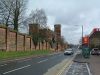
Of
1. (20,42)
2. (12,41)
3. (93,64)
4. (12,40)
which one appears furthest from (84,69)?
(20,42)

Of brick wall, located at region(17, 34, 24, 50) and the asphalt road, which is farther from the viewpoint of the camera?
brick wall, located at region(17, 34, 24, 50)

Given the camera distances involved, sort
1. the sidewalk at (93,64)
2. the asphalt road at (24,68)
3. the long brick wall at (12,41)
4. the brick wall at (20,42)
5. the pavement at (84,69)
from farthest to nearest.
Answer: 1. the brick wall at (20,42)
2. the long brick wall at (12,41)
3. the sidewalk at (93,64)
4. the pavement at (84,69)
5. the asphalt road at (24,68)

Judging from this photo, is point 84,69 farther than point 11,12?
No

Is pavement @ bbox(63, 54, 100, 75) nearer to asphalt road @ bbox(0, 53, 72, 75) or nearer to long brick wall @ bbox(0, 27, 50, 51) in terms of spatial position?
asphalt road @ bbox(0, 53, 72, 75)

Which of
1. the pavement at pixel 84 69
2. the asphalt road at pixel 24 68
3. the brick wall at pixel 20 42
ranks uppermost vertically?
the brick wall at pixel 20 42

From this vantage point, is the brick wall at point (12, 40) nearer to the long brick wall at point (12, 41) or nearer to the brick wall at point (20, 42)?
the long brick wall at point (12, 41)

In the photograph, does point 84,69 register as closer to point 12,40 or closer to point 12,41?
point 12,41

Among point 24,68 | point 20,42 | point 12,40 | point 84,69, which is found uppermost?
point 12,40

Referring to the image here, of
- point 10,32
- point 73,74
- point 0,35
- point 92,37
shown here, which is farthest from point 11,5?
point 92,37

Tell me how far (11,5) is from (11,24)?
4.68 metres

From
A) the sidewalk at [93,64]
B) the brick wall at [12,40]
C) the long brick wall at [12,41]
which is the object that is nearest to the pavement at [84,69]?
the sidewalk at [93,64]

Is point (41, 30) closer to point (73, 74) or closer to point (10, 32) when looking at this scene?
point (10, 32)

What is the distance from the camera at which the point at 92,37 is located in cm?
15825

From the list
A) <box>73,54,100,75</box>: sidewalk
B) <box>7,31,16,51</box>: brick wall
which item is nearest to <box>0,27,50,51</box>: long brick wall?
<box>7,31,16,51</box>: brick wall
